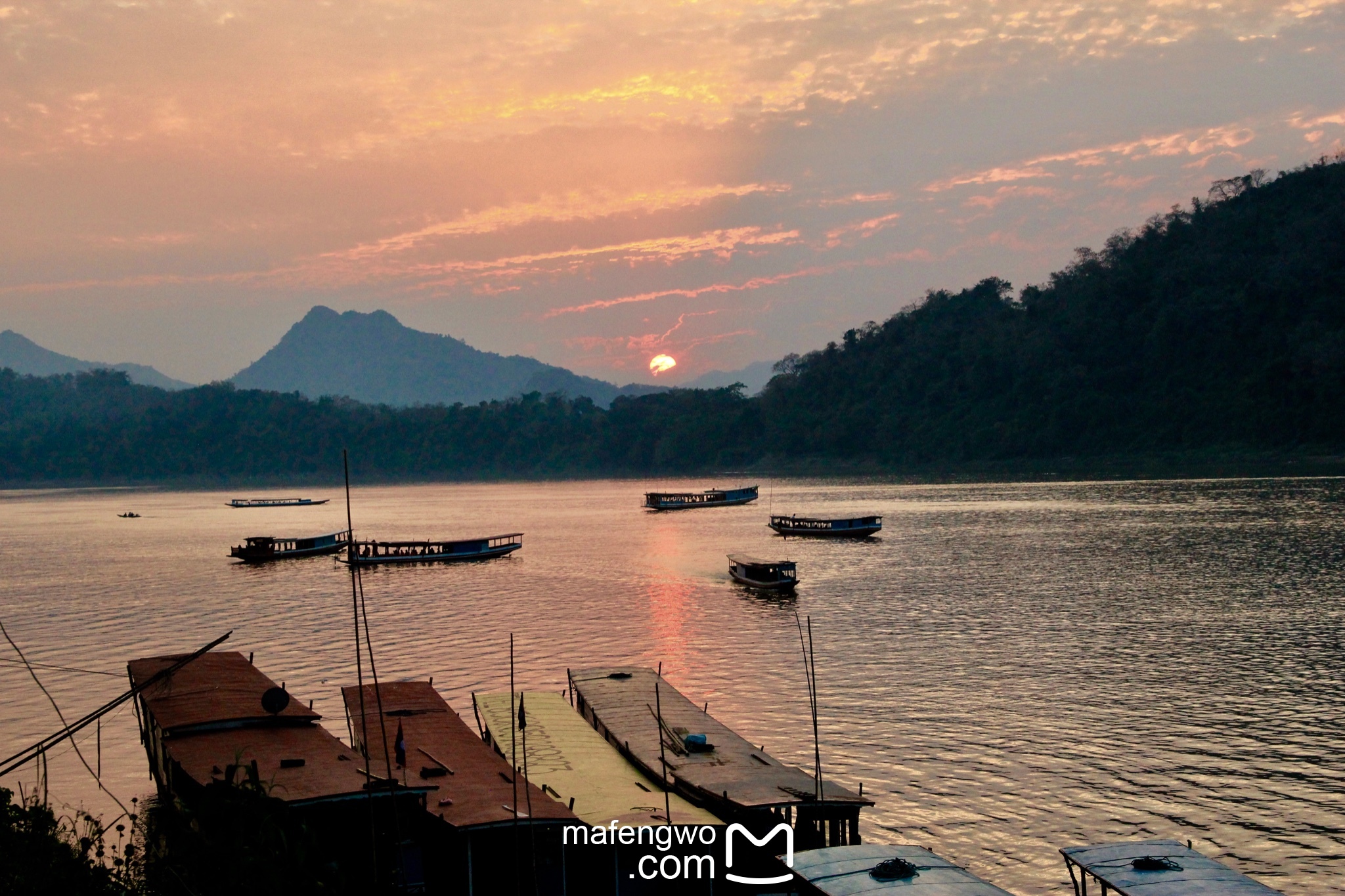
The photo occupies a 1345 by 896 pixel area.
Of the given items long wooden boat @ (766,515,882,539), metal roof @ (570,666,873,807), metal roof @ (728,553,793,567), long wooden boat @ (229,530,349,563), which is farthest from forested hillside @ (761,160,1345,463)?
metal roof @ (570,666,873,807)

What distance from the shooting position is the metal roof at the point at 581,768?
825 inches

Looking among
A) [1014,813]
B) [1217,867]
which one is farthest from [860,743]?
[1217,867]

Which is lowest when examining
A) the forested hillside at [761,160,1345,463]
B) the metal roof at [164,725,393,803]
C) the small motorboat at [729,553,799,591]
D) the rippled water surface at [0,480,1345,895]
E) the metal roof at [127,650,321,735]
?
the rippled water surface at [0,480,1345,895]

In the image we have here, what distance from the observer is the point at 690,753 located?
24.9 meters

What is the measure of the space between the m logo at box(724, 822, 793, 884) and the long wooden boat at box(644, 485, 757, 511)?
11712cm

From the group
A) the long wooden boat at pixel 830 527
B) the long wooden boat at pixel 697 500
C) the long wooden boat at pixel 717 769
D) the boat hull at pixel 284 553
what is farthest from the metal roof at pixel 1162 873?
the long wooden boat at pixel 697 500

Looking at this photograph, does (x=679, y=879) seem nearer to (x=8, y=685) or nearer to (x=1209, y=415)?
(x=8, y=685)

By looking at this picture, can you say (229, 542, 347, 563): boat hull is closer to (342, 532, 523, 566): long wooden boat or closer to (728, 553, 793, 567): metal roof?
(342, 532, 523, 566): long wooden boat

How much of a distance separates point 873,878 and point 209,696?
58.1 feet

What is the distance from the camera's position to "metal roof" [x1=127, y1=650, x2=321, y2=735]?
83.1 ft

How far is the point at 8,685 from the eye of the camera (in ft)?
145

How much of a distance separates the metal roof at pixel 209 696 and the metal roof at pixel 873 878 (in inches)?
502

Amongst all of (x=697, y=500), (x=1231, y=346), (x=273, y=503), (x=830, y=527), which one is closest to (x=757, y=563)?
(x=830, y=527)

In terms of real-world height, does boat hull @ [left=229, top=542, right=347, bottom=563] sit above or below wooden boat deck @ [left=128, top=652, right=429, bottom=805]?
below
